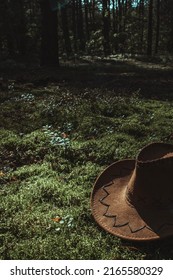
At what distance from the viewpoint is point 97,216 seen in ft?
16.8

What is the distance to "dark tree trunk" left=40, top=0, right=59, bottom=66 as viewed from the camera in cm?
1845

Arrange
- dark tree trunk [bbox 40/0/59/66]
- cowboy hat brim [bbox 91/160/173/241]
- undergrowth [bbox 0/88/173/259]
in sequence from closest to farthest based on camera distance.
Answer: cowboy hat brim [bbox 91/160/173/241] → undergrowth [bbox 0/88/173/259] → dark tree trunk [bbox 40/0/59/66]

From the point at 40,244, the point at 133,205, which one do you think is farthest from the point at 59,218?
the point at 133,205

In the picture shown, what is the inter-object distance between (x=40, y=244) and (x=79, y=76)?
12.2 metres

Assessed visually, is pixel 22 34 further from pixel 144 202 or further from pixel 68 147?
pixel 144 202

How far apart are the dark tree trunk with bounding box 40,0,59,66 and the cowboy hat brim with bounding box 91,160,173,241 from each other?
46.3ft

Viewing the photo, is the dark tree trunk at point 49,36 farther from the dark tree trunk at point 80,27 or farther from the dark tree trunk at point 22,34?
the dark tree trunk at point 80,27

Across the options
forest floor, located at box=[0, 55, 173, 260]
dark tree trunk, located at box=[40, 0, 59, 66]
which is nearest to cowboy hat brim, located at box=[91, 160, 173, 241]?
forest floor, located at box=[0, 55, 173, 260]

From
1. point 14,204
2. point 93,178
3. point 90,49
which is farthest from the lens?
point 90,49

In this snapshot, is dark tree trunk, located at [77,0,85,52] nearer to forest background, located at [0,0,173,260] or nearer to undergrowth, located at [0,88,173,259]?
forest background, located at [0,0,173,260]

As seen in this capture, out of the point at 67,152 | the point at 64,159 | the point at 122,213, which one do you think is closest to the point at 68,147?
the point at 67,152

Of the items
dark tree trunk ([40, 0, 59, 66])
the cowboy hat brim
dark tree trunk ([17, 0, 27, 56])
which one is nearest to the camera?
the cowboy hat brim

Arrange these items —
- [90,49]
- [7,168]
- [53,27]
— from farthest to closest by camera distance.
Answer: [90,49], [53,27], [7,168]

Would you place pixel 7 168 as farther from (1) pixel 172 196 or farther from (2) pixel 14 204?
(1) pixel 172 196
